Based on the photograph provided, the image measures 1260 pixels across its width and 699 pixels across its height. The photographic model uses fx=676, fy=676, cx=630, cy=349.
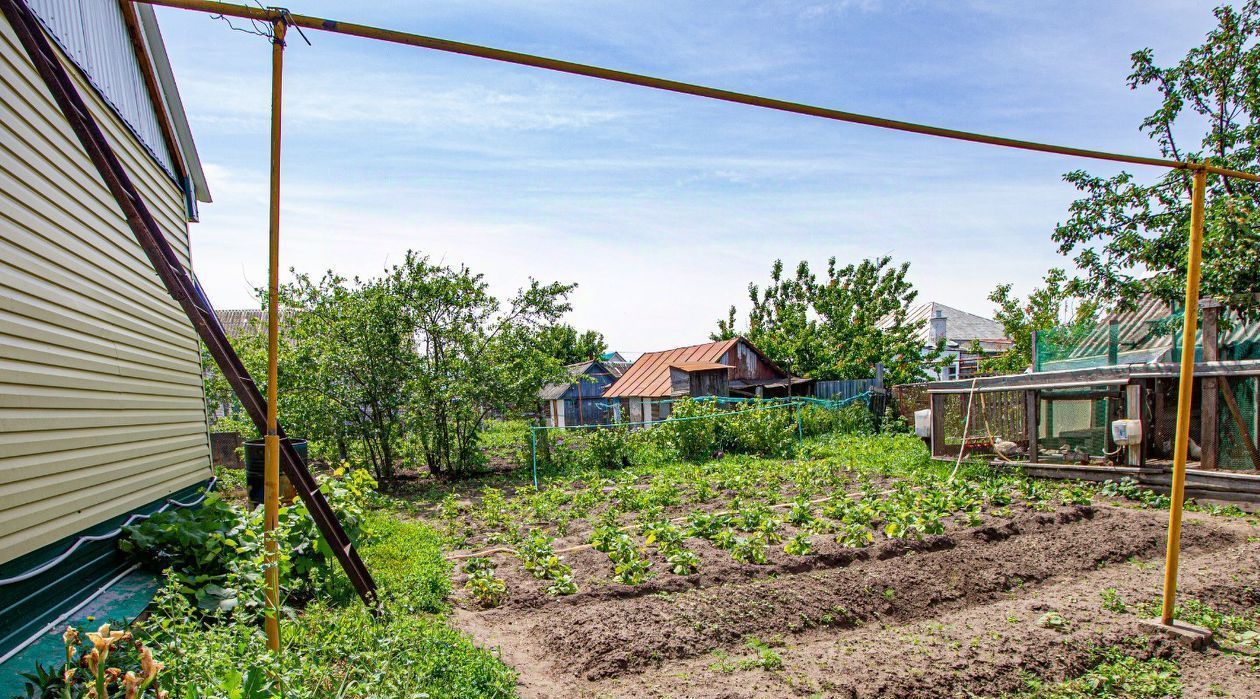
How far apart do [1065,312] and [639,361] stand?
57.7 feet

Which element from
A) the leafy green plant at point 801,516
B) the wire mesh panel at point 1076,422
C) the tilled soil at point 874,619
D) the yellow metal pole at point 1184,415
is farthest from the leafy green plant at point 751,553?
the wire mesh panel at point 1076,422

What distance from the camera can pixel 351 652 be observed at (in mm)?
3699

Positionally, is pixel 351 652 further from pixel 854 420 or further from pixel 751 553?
pixel 854 420

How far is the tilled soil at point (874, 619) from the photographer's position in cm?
406

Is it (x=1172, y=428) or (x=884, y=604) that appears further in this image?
(x=1172, y=428)

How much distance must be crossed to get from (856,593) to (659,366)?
68.7ft

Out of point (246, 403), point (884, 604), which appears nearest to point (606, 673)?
point (884, 604)

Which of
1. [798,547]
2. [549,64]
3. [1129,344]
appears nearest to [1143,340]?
[1129,344]

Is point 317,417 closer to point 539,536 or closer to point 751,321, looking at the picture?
point 539,536

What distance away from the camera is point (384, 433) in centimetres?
1228

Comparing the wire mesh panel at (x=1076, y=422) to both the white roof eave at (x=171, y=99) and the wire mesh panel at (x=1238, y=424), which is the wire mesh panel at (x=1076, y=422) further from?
the white roof eave at (x=171, y=99)

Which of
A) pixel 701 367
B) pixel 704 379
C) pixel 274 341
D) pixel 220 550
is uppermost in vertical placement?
pixel 274 341

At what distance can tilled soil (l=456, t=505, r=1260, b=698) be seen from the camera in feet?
13.3

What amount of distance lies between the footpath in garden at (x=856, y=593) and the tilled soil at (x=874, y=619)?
2cm
